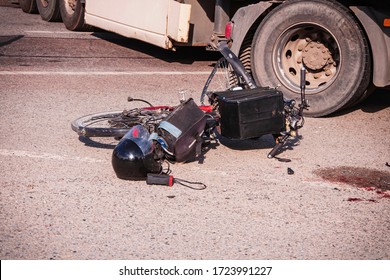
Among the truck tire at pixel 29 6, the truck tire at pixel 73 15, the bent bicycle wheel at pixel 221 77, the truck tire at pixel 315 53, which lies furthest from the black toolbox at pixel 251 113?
the truck tire at pixel 29 6

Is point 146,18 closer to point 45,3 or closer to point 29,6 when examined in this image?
point 45,3

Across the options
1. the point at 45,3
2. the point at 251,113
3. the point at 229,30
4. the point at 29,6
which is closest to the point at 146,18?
the point at 229,30

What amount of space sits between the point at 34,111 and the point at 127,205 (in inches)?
113

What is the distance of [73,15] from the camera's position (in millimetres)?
13602

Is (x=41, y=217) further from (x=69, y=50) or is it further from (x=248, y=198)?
(x=69, y=50)

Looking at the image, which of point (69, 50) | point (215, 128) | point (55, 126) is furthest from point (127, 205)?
point (69, 50)

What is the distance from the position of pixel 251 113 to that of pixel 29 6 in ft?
34.1

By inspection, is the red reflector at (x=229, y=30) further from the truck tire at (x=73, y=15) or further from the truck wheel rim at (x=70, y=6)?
the truck wheel rim at (x=70, y=6)

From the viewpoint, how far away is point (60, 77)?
32.6ft

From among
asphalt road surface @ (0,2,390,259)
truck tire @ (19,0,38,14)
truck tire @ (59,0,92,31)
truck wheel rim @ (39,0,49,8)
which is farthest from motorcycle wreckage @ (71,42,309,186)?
truck tire @ (19,0,38,14)

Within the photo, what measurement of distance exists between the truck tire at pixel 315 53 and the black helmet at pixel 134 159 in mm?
2673

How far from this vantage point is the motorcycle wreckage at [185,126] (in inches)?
242

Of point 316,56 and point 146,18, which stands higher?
point 316,56

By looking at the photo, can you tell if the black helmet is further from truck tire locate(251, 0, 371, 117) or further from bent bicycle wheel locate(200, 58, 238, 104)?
truck tire locate(251, 0, 371, 117)
